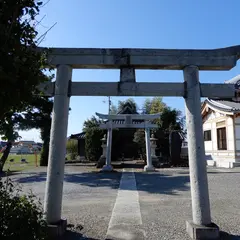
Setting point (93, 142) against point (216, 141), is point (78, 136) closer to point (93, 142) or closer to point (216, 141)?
point (93, 142)

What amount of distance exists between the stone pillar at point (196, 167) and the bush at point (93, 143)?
750 inches

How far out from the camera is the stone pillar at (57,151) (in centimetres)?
418

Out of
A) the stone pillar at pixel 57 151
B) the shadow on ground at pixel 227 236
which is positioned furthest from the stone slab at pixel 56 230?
the shadow on ground at pixel 227 236

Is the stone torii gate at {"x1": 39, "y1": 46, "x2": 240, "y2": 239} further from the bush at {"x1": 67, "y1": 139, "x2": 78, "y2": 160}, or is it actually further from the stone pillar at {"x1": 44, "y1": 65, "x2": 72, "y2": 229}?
the bush at {"x1": 67, "y1": 139, "x2": 78, "y2": 160}

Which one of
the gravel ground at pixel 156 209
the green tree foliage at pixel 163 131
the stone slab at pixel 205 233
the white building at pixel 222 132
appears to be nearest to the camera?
the stone slab at pixel 205 233

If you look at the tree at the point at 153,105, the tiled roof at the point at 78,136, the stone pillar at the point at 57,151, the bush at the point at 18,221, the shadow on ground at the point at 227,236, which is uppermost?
the tree at the point at 153,105

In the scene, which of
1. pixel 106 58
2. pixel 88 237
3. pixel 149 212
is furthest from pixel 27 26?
pixel 149 212

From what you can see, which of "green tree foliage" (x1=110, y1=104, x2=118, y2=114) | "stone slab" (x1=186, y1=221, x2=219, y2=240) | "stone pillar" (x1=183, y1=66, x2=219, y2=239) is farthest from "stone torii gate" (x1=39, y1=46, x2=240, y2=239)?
"green tree foliage" (x1=110, y1=104, x2=118, y2=114)

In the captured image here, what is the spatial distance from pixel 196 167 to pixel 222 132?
50.3 ft

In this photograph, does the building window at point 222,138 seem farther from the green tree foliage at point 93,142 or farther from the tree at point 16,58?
the tree at point 16,58

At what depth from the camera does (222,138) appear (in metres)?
18.3

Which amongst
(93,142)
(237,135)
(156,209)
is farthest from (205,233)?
(93,142)

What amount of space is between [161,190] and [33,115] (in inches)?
338

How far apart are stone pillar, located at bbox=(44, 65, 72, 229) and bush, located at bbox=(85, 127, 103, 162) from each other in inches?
740
